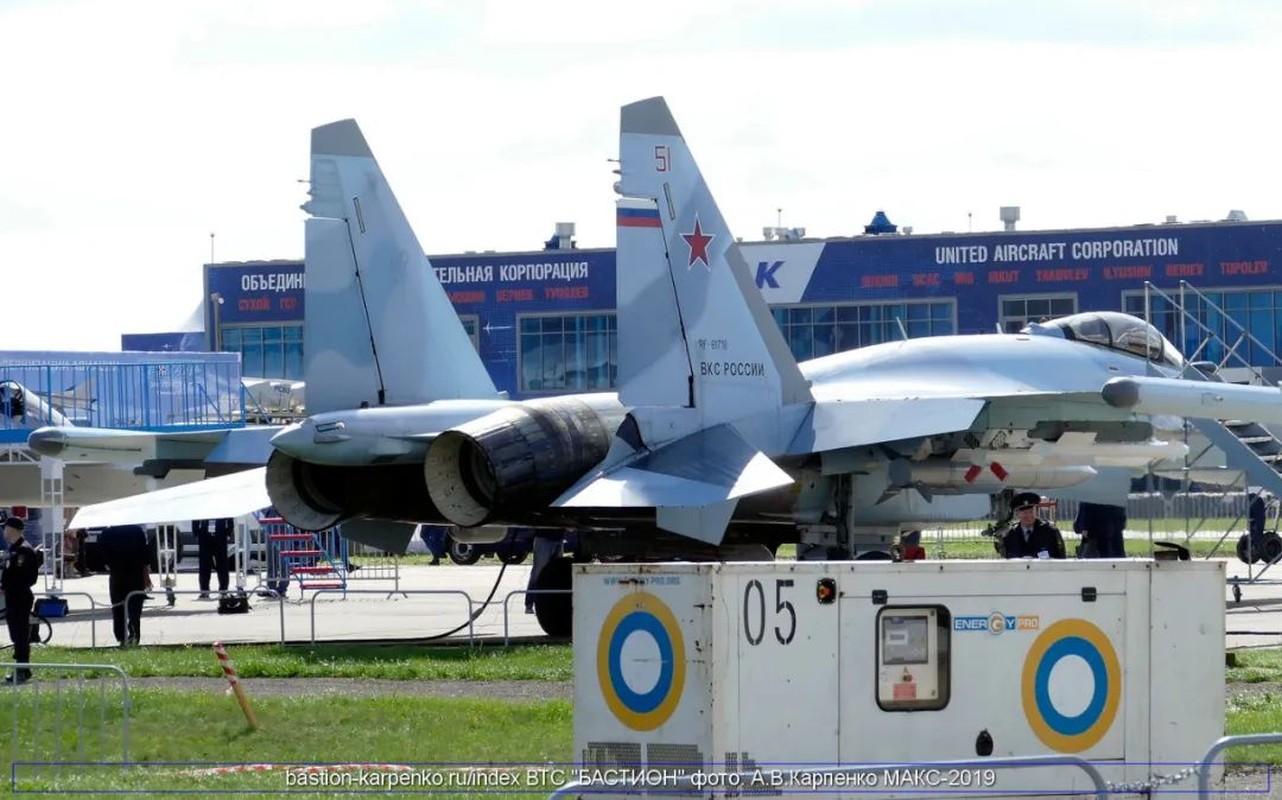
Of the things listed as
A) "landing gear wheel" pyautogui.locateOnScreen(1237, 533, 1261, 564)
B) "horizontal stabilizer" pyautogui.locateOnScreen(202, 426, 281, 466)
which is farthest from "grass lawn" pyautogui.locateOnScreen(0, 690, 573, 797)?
"landing gear wheel" pyautogui.locateOnScreen(1237, 533, 1261, 564)

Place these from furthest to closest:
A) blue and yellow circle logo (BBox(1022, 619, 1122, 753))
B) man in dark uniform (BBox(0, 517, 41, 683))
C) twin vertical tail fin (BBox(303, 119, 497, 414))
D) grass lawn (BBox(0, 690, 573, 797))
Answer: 1. twin vertical tail fin (BBox(303, 119, 497, 414))
2. man in dark uniform (BBox(0, 517, 41, 683))
3. grass lawn (BBox(0, 690, 573, 797))
4. blue and yellow circle logo (BBox(1022, 619, 1122, 753))

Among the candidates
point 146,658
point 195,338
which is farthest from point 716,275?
point 195,338

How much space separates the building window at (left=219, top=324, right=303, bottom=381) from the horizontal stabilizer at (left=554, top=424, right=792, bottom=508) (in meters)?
49.2

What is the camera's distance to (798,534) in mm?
20469

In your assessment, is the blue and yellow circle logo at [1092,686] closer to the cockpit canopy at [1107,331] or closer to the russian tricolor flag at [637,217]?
the russian tricolor flag at [637,217]

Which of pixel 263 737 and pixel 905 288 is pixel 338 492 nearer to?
pixel 263 737

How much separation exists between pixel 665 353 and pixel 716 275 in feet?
3.06

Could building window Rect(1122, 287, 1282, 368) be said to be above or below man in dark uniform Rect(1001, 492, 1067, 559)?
above

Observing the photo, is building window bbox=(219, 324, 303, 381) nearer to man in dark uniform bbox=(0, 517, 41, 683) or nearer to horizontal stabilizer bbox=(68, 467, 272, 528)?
horizontal stabilizer bbox=(68, 467, 272, 528)

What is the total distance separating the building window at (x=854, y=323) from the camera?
5869 cm

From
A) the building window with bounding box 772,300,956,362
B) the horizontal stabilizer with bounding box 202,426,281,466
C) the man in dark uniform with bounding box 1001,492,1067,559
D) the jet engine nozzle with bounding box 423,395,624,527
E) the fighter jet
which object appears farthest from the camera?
the building window with bounding box 772,300,956,362

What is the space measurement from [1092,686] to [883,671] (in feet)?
3.29

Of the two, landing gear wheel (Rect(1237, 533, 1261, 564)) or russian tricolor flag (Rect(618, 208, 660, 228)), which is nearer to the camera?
russian tricolor flag (Rect(618, 208, 660, 228))

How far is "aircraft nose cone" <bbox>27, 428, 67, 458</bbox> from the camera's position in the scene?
20828mm
